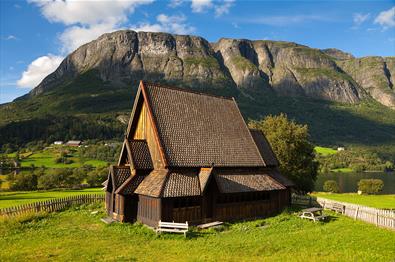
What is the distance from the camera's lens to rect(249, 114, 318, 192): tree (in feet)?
174

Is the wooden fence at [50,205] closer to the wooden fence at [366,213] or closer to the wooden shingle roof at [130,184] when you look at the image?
the wooden shingle roof at [130,184]

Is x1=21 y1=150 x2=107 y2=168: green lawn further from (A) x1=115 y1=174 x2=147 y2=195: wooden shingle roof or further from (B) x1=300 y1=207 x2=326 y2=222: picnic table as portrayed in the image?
(B) x1=300 y1=207 x2=326 y2=222: picnic table

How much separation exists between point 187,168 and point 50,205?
1623cm

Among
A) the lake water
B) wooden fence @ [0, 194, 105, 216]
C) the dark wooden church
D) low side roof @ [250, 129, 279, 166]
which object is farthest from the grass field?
the lake water

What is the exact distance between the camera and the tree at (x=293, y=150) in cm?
5291

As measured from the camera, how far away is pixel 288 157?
174ft

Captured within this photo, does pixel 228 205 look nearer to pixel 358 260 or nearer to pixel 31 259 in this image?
pixel 358 260

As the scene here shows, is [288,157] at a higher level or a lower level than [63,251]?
higher

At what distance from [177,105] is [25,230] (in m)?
16.3

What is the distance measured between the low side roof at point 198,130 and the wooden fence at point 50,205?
1520 cm

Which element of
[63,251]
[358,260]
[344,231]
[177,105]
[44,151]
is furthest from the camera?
[44,151]

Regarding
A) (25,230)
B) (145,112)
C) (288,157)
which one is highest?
(145,112)

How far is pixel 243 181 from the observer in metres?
31.9

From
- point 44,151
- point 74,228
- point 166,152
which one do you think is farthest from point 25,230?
point 44,151
